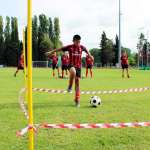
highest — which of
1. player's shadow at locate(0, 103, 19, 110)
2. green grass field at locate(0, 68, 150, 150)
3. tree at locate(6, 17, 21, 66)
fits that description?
tree at locate(6, 17, 21, 66)

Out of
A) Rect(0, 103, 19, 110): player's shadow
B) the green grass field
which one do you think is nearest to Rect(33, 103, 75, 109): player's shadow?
the green grass field

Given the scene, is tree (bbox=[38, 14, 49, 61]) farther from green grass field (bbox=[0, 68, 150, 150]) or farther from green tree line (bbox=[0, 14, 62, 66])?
green grass field (bbox=[0, 68, 150, 150])

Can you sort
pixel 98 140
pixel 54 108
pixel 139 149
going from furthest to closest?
pixel 54 108 → pixel 98 140 → pixel 139 149

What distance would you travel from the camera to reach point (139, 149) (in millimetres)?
7395

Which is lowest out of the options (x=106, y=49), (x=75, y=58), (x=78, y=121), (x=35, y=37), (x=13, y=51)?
(x=78, y=121)

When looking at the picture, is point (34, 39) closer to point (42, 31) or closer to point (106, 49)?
point (42, 31)

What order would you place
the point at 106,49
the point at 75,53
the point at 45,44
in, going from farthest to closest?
1. the point at 106,49
2. the point at 45,44
3. the point at 75,53

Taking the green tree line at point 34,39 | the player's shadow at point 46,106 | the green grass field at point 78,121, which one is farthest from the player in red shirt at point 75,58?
the green tree line at point 34,39

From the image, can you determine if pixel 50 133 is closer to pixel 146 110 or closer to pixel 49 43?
pixel 146 110

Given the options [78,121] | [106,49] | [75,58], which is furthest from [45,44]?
[78,121]

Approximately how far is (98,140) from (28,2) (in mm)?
2973

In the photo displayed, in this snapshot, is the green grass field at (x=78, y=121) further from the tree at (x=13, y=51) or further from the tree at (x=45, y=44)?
the tree at (x=13, y=51)

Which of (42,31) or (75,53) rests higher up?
(42,31)

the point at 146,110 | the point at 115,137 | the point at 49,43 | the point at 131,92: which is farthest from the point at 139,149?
the point at 49,43
